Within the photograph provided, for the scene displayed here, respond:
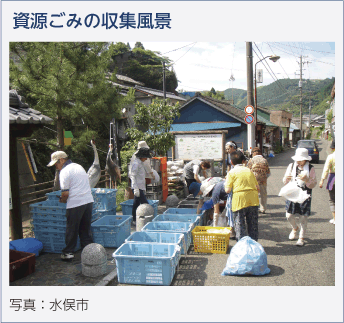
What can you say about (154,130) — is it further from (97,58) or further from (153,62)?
(153,62)

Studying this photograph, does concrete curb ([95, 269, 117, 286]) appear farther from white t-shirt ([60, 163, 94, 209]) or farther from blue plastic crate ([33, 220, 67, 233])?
blue plastic crate ([33, 220, 67, 233])

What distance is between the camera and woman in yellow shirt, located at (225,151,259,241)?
553cm

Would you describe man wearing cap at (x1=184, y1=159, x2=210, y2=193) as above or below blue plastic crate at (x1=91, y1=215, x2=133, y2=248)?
above

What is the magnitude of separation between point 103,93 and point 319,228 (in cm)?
696

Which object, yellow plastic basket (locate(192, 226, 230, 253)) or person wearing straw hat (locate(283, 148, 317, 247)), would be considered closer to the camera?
yellow plastic basket (locate(192, 226, 230, 253))

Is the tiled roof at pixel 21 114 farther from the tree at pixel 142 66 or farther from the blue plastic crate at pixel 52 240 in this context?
the tree at pixel 142 66

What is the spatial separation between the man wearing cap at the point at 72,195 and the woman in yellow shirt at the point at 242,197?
253 cm

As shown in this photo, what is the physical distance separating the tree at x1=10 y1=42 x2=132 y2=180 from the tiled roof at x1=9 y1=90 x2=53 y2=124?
9.79 feet

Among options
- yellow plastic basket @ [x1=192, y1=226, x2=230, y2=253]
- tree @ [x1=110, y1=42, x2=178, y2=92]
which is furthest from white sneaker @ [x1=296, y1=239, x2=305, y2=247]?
tree @ [x1=110, y1=42, x2=178, y2=92]

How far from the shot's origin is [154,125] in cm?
1116

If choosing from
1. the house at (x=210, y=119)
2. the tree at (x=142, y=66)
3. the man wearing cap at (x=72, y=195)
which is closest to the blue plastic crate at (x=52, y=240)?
the man wearing cap at (x=72, y=195)

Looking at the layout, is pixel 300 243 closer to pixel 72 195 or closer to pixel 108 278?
pixel 108 278

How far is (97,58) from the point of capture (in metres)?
9.41

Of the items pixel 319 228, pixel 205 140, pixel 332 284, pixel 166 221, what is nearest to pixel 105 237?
pixel 166 221
